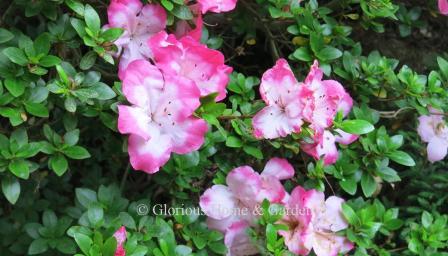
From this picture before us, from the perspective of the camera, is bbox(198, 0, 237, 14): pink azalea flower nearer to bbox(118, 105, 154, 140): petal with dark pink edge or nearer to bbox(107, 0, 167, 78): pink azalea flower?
bbox(107, 0, 167, 78): pink azalea flower

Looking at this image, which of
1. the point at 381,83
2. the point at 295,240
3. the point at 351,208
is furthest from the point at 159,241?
the point at 381,83

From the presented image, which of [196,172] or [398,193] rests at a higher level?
[196,172]

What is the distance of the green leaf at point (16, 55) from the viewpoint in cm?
124

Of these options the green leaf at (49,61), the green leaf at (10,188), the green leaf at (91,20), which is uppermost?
the green leaf at (91,20)

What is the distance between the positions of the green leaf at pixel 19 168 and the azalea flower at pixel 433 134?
1.07 m

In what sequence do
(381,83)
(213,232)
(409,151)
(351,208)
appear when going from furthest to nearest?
(409,151)
(381,83)
(351,208)
(213,232)

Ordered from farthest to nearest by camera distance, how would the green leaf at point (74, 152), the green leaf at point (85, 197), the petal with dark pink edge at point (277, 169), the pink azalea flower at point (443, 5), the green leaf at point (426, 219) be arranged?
1. the pink azalea flower at point (443, 5)
2. the green leaf at point (426, 219)
3. the petal with dark pink edge at point (277, 169)
4. the green leaf at point (85, 197)
5. the green leaf at point (74, 152)

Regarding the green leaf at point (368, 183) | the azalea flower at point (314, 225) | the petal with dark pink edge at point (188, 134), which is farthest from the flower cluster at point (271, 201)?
the petal with dark pink edge at point (188, 134)

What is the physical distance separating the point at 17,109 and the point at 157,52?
29 cm

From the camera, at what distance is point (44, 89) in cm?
126

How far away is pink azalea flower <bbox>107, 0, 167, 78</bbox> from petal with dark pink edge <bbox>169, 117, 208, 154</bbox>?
185mm

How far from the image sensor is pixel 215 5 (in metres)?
1.40

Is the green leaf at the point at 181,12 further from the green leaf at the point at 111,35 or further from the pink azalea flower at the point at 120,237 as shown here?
the pink azalea flower at the point at 120,237

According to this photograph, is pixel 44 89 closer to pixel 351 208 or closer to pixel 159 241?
pixel 159 241
